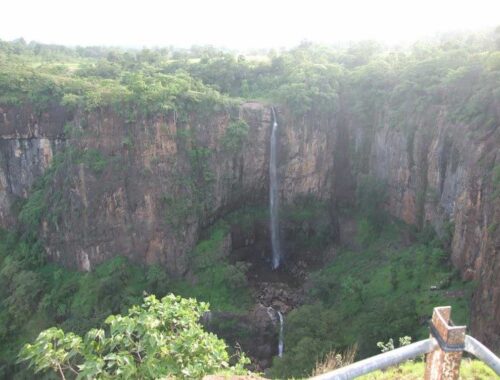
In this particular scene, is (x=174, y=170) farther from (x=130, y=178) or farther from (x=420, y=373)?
(x=420, y=373)

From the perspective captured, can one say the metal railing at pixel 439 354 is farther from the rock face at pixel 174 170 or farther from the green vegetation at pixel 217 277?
the green vegetation at pixel 217 277

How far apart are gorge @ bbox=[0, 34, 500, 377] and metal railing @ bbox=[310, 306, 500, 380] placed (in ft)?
40.5

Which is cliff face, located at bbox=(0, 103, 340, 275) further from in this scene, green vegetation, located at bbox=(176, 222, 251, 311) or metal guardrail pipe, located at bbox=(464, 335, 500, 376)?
metal guardrail pipe, located at bbox=(464, 335, 500, 376)

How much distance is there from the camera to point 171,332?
18.6 ft

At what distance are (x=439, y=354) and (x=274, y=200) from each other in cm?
2107

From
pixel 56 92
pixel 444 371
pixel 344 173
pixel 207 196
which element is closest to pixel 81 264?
pixel 207 196

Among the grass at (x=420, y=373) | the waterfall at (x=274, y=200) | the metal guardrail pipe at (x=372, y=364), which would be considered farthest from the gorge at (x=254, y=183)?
the metal guardrail pipe at (x=372, y=364)

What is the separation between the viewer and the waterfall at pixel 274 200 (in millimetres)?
24859

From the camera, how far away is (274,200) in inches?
1017

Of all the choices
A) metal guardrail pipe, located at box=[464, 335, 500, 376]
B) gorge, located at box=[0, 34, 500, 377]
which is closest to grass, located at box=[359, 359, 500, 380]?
metal guardrail pipe, located at box=[464, 335, 500, 376]

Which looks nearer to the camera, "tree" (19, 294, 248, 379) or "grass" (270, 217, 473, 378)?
"tree" (19, 294, 248, 379)

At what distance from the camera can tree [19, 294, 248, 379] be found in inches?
192

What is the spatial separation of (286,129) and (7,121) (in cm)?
1473

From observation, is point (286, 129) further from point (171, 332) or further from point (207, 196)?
point (171, 332)
